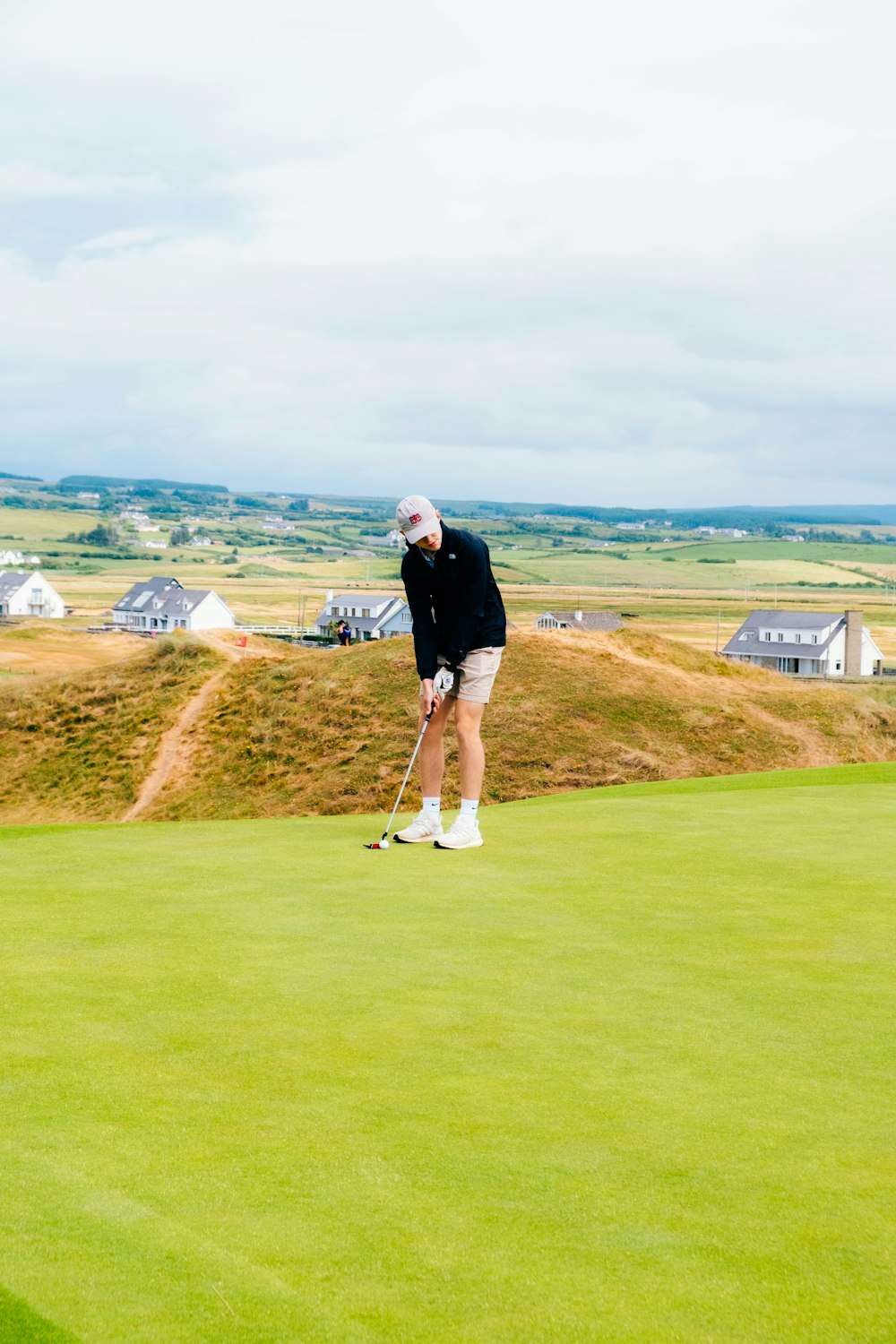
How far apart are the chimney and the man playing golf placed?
73.5 meters

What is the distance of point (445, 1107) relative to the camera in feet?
15.3

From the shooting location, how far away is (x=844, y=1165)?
4.16m

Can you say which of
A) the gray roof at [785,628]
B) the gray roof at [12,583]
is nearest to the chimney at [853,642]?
the gray roof at [785,628]

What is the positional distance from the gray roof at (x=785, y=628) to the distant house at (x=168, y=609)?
5712 centimetres

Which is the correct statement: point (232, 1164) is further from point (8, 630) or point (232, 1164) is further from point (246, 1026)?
point (8, 630)

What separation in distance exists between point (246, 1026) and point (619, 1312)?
253 centimetres

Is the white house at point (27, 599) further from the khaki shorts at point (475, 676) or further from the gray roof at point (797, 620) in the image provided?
the khaki shorts at point (475, 676)

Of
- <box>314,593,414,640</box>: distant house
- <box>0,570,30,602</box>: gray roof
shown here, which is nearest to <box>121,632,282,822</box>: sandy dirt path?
<box>314,593,414,640</box>: distant house

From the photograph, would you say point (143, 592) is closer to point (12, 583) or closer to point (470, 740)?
point (12, 583)

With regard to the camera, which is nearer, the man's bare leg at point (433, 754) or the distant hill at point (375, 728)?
the man's bare leg at point (433, 754)

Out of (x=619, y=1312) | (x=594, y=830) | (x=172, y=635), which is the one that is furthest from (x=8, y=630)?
(x=619, y=1312)

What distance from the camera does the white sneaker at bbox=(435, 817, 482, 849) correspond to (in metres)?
10.2

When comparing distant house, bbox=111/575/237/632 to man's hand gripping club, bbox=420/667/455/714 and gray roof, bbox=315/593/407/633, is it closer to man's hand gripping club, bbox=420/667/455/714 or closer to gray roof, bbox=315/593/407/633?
gray roof, bbox=315/593/407/633

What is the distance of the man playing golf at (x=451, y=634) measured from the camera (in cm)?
1068
